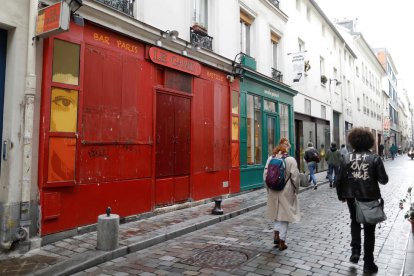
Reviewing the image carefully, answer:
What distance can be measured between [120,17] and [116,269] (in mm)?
4647

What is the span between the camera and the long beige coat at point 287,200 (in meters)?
5.49

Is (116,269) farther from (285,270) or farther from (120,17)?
(120,17)

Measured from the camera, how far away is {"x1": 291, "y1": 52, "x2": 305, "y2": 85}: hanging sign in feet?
48.7

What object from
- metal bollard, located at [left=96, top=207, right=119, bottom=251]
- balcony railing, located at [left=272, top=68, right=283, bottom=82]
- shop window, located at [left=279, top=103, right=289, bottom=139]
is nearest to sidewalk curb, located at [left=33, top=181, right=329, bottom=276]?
metal bollard, located at [left=96, top=207, right=119, bottom=251]

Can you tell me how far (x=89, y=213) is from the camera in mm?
6359

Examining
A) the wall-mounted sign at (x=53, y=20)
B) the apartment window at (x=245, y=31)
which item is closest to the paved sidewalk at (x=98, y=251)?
the wall-mounted sign at (x=53, y=20)

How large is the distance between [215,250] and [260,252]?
694mm

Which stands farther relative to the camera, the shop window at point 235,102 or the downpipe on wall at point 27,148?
the shop window at point 235,102

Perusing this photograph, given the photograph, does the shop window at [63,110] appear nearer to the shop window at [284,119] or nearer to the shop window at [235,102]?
the shop window at [235,102]

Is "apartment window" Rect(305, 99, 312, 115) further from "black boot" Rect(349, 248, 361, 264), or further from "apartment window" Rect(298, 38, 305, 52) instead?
"black boot" Rect(349, 248, 361, 264)

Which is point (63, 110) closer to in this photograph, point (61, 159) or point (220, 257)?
point (61, 159)

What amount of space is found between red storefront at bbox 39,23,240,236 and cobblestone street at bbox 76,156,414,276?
153cm

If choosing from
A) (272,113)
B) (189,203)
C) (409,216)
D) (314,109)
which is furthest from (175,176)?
(314,109)

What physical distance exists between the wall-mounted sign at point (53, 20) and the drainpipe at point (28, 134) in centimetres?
13
